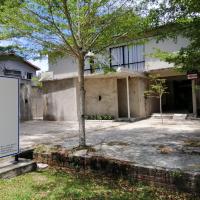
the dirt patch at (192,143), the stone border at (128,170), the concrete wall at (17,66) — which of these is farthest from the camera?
the concrete wall at (17,66)

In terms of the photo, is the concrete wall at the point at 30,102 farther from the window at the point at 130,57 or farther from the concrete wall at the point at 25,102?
the window at the point at 130,57

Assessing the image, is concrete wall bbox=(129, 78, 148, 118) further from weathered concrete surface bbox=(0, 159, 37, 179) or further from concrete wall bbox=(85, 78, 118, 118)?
weathered concrete surface bbox=(0, 159, 37, 179)

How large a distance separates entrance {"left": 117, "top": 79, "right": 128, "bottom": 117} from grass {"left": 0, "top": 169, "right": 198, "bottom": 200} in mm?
11637

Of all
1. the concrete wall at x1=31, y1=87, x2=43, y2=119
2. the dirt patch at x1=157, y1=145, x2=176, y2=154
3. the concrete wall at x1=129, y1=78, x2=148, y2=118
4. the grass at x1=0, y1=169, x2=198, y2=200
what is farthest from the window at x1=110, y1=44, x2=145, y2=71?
the grass at x1=0, y1=169, x2=198, y2=200

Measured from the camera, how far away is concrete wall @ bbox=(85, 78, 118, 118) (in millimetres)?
17453

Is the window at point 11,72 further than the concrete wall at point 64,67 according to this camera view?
Yes

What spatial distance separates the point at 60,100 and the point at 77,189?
13147 millimetres

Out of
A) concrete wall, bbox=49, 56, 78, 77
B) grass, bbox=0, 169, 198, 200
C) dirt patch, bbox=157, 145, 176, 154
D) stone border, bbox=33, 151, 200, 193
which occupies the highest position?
concrete wall, bbox=49, 56, 78, 77

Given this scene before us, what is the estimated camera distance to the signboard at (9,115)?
6.46 meters

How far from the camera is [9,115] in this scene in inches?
262

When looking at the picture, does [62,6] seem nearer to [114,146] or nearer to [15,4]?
[15,4]

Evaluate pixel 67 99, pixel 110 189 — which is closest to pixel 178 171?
pixel 110 189

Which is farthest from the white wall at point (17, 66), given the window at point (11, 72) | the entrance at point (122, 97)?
the entrance at point (122, 97)

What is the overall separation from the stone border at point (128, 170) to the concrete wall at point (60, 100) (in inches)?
393
